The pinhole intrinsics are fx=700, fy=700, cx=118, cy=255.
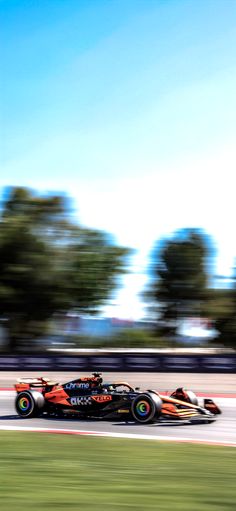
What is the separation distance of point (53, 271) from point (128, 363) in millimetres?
21198

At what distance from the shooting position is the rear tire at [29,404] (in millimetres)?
12602

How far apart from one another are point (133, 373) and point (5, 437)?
1436 centimetres

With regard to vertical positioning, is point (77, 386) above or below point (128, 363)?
below

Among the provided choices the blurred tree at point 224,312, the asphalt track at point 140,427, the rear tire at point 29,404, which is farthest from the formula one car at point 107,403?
the blurred tree at point 224,312

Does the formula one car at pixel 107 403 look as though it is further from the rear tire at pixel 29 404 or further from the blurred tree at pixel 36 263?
the blurred tree at pixel 36 263

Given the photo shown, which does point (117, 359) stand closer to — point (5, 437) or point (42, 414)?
point (42, 414)

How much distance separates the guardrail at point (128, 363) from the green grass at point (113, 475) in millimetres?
14536

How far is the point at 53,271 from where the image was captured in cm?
4531

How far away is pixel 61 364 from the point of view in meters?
25.7

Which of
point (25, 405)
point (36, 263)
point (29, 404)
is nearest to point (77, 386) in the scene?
point (29, 404)

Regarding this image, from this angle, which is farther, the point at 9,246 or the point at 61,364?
the point at 9,246

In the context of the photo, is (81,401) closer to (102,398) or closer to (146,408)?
(102,398)

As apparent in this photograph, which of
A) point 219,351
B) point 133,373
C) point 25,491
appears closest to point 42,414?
point 25,491

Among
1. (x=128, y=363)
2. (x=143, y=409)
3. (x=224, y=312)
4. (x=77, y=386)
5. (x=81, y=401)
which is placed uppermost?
(x=224, y=312)
